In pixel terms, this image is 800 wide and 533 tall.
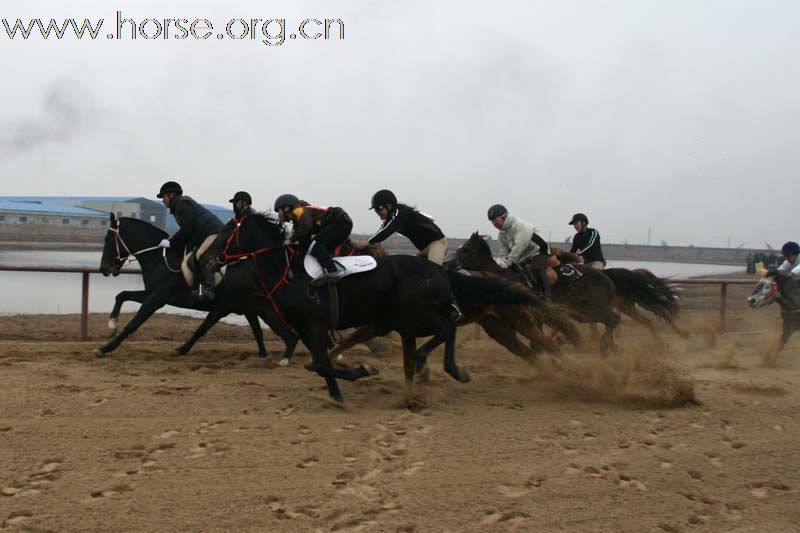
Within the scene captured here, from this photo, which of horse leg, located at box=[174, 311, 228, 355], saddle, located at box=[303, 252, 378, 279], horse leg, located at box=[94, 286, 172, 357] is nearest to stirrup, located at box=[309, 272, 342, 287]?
saddle, located at box=[303, 252, 378, 279]

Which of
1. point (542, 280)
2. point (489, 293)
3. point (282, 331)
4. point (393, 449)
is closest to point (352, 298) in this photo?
point (489, 293)

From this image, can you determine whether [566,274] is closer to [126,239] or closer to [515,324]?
[515,324]

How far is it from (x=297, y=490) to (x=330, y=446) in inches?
31.9

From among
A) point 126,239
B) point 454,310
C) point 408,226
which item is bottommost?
point 454,310

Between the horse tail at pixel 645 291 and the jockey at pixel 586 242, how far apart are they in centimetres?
44

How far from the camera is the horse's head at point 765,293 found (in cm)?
1122

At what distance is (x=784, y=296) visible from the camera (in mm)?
11102

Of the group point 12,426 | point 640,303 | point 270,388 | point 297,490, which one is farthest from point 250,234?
point 640,303

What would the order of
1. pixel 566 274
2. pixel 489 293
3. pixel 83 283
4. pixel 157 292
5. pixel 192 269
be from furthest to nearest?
pixel 83 283, pixel 566 274, pixel 157 292, pixel 192 269, pixel 489 293

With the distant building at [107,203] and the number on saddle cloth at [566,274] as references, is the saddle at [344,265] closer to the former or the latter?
the number on saddle cloth at [566,274]

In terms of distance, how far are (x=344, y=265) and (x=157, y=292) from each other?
11.1 ft

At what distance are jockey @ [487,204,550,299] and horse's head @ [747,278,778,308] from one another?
11.5 ft

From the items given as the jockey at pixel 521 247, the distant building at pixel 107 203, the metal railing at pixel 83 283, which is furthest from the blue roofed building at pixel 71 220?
the jockey at pixel 521 247

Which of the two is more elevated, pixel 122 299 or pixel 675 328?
pixel 122 299
